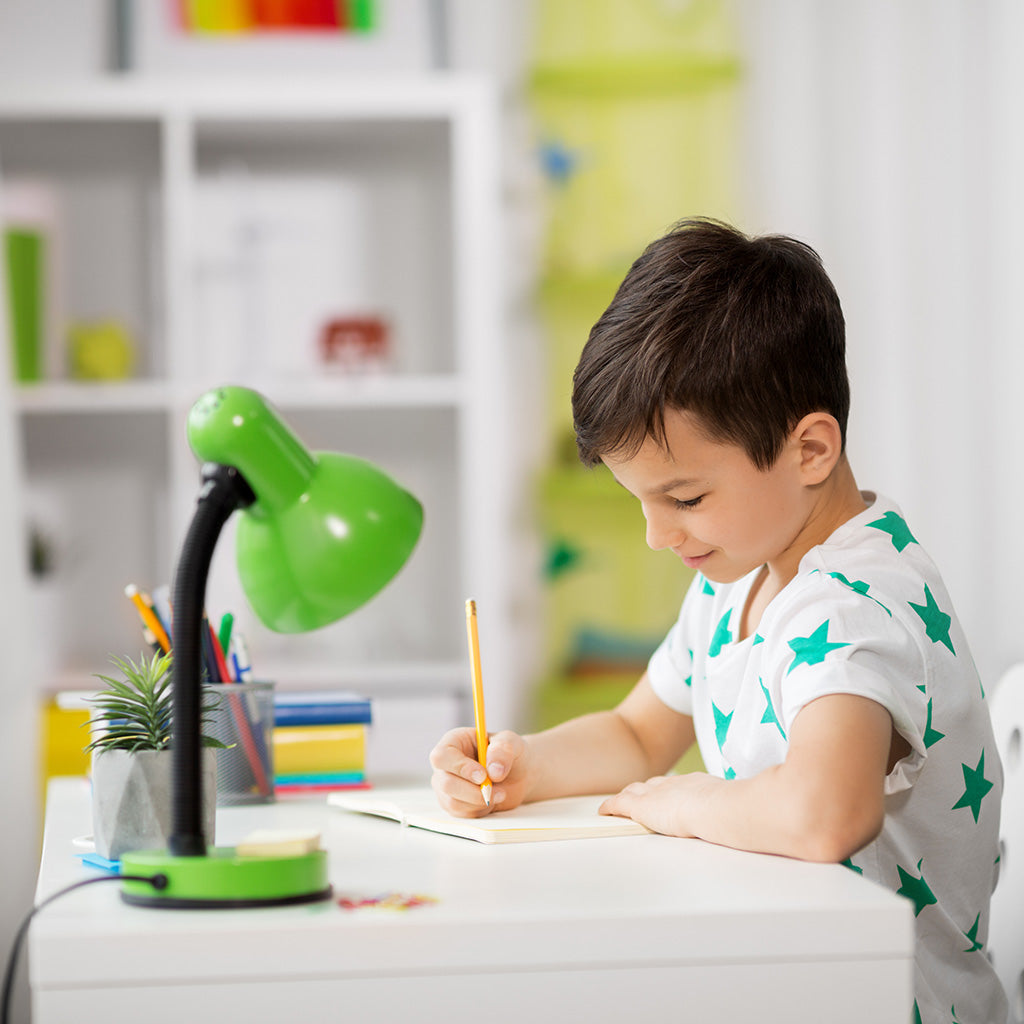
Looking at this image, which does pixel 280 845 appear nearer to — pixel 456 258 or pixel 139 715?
pixel 139 715

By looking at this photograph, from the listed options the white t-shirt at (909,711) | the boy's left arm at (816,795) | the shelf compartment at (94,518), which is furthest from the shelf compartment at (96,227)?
the boy's left arm at (816,795)

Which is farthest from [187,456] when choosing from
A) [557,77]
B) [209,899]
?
[209,899]

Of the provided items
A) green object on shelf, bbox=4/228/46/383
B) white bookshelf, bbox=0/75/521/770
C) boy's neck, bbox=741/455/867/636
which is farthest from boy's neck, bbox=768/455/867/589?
green object on shelf, bbox=4/228/46/383

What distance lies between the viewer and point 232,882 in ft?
2.00

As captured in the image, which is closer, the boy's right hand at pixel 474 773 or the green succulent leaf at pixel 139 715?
the green succulent leaf at pixel 139 715

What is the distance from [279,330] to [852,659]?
1.93 m

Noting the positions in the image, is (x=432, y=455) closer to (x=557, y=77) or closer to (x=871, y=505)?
(x=557, y=77)

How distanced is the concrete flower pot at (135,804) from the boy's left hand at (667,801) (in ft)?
0.90

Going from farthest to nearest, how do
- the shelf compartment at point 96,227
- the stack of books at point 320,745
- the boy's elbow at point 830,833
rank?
the shelf compartment at point 96,227
the stack of books at point 320,745
the boy's elbow at point 830,833

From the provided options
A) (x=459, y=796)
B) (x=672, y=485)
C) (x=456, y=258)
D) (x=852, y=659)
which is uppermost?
(x=456, y=258)

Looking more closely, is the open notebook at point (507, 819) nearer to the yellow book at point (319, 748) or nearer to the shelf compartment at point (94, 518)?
the yellow book at point (319, 748)

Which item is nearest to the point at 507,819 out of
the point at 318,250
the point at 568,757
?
the point at 568,757

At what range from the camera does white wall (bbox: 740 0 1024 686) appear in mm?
2377

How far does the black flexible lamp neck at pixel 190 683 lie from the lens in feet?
2.11
